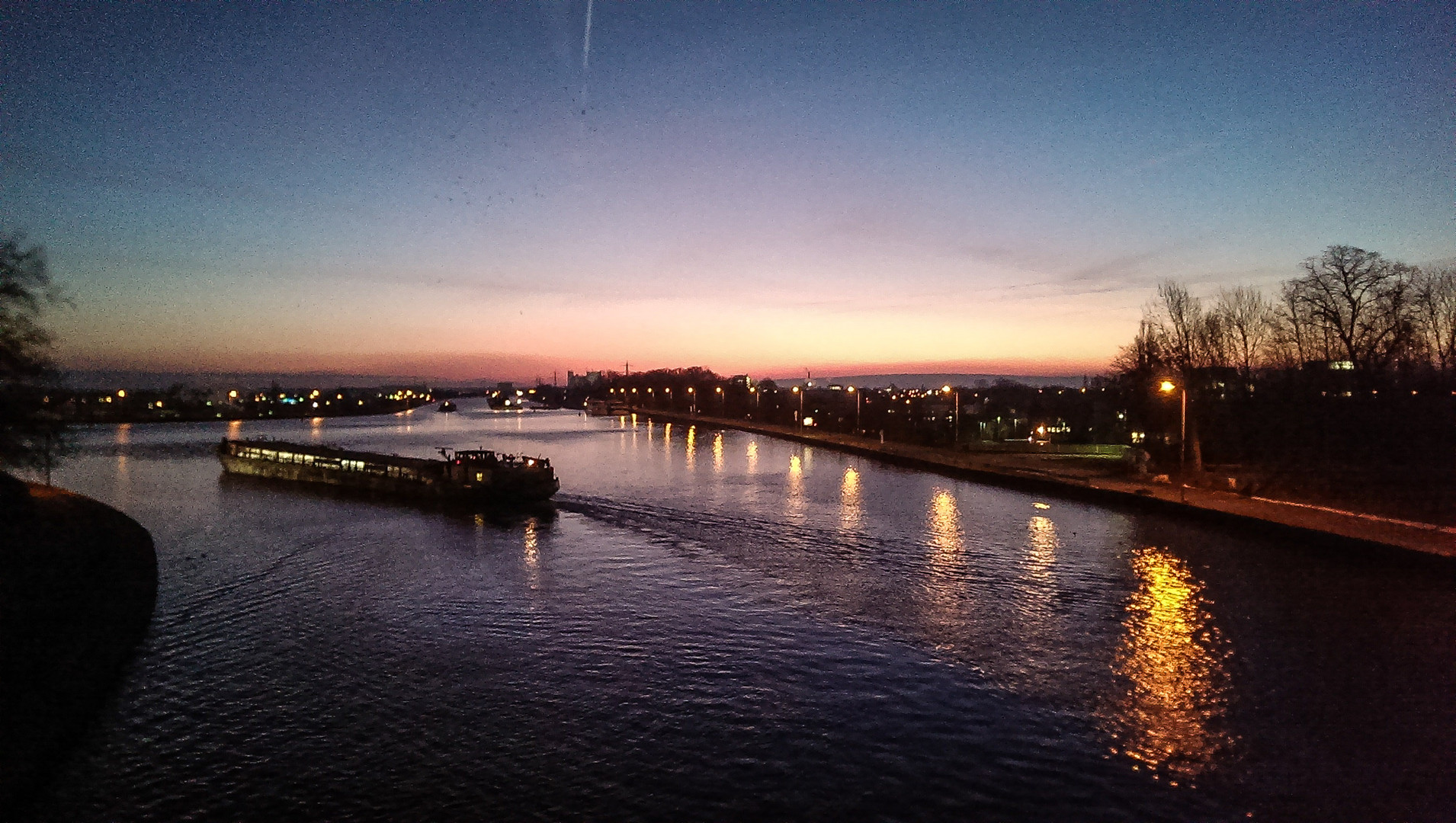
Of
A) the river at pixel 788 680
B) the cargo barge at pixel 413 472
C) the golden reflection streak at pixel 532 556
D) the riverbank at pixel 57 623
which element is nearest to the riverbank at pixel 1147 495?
the river at pixel 788 680

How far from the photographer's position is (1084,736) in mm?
10172

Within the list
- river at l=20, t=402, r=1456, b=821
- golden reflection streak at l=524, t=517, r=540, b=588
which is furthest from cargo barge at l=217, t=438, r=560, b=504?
river at l=20, t=402, r=1456, b=821

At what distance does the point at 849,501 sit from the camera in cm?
3130

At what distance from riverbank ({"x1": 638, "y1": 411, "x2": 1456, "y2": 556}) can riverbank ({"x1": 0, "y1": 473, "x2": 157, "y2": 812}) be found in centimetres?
2378

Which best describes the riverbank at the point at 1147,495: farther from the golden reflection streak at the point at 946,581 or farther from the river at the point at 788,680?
the golden reflection streak at the point at 946,581

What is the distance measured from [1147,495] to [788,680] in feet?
64.1

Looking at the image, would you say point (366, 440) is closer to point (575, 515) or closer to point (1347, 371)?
point (575, 515)

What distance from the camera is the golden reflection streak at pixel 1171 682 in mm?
9828

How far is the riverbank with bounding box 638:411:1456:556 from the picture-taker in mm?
19516

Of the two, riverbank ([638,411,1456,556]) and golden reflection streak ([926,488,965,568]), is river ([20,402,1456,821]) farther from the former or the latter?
riverbank ([638,411,1456,556])

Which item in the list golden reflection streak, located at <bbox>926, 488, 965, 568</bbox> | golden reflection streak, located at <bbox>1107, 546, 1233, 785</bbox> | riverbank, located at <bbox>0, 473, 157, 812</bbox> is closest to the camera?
riverbank, located at <bbox>0, 473, 157, 812</bbox>

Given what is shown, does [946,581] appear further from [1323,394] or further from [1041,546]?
[1323,394]

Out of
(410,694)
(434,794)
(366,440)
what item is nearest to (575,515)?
(410,694)

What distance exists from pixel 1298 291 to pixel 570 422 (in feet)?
294
